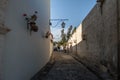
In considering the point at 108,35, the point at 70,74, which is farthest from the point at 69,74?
the point at 108,35

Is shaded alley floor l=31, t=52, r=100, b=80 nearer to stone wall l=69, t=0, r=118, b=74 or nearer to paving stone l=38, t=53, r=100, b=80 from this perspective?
paving stone l=38, t=53, r=100, b=80

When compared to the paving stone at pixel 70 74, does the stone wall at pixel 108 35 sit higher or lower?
higher

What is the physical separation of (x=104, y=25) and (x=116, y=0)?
1766 millimetres

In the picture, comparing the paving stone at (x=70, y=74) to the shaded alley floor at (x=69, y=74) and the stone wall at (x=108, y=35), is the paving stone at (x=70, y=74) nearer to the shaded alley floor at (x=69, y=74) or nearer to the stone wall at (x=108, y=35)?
the shaded alley floor at (x=69, y=74)

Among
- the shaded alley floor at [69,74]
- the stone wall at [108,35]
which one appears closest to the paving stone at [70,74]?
the shaded alley floor at [69,74]

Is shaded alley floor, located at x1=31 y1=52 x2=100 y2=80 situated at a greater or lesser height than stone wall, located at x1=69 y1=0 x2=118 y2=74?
lesser

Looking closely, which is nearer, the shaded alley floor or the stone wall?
the stone wall

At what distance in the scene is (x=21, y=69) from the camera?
5168mm

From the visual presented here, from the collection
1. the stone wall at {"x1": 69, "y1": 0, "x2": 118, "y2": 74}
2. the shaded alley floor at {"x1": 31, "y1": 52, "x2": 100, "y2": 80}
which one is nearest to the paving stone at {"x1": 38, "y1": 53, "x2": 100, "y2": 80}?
the shaded alley floor at {"x1": 31, "y1": 52, "x2": 100, "y2": 80}

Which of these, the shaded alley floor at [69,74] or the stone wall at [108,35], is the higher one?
the stone wall at [108,35]

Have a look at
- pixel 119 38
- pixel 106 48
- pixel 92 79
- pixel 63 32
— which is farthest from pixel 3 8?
pixel 63 32

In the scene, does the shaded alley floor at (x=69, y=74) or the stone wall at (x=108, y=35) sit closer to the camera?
the stone wall at (x=108, y=35)

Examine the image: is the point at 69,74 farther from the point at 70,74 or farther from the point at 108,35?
the point at 108,35

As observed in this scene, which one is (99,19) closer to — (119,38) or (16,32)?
(119,38)
